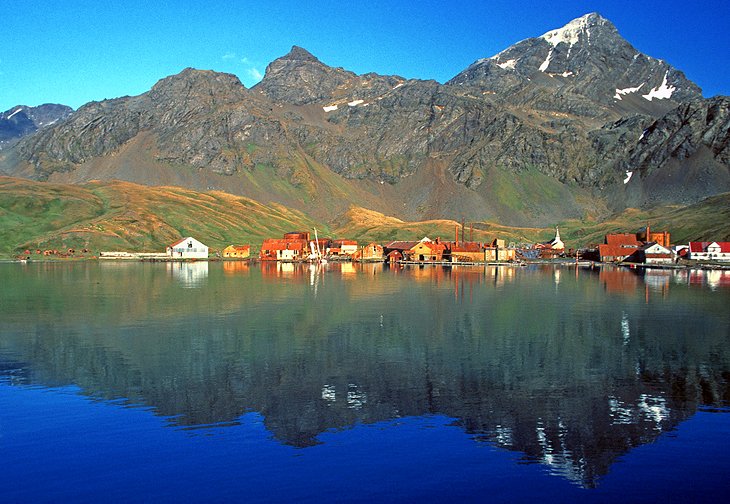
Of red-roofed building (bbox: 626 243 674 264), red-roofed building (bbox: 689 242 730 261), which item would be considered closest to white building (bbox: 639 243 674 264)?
red-roofed building (bbox: 626 243 674 264)

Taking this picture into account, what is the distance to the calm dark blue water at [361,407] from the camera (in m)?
21.8

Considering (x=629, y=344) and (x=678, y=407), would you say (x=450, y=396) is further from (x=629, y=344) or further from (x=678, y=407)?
(x=629, y=344)

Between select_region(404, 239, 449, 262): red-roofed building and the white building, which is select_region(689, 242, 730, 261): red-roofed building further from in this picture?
select_region(404, 239, 449, 262): red-roofed building

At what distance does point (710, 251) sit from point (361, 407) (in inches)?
7035

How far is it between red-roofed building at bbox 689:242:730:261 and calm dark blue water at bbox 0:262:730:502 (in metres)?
134

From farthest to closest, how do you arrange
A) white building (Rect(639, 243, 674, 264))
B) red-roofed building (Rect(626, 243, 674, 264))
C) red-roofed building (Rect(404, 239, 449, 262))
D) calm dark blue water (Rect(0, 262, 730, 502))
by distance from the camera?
red-roofed building (Rect(404, 239, 449, 262)), white building (Rect(639, 243, 674, 264)), red-roofed building (Rect(626, 243, 674, 264)), calm dark blue water (Rect(0, 262, 730, 502))

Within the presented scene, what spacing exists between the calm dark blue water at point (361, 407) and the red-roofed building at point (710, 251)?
440 feet

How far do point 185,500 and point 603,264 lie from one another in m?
186

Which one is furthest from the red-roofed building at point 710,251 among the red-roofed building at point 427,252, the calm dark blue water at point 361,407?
the calm dark blue water at point 361,407

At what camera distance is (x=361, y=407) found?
3033cm

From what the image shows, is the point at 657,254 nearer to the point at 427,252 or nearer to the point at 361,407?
the point at 427,252

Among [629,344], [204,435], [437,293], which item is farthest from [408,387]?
[437,293]

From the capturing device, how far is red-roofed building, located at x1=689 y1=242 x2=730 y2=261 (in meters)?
180

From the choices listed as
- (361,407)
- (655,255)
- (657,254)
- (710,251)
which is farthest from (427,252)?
(361,407)
